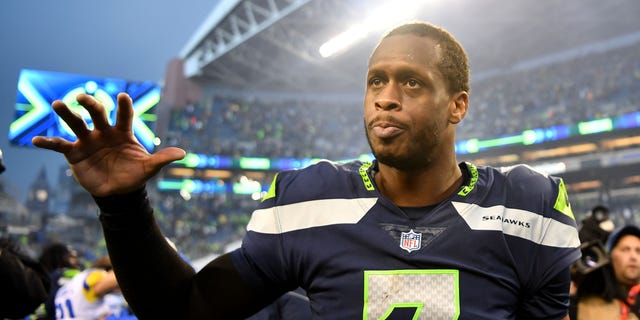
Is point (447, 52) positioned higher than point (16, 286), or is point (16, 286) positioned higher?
point (447, 52)

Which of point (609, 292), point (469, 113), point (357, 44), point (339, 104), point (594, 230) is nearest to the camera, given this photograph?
point (609, 292)

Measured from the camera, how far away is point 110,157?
1355mm

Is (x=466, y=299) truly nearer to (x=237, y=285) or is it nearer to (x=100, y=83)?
(x=237, y=285)

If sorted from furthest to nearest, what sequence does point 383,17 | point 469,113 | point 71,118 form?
1. point 469,113
2. point 383,17
3. point 71,118

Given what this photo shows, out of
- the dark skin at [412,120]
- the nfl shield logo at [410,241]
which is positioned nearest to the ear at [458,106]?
the dark skin at [412,120]

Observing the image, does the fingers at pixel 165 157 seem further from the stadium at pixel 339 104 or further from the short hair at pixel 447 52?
the stadium at pixel 339 104

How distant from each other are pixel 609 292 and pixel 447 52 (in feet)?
7.07

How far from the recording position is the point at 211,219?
32281 millimetres

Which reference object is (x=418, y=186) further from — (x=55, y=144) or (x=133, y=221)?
(x=55, y=144)

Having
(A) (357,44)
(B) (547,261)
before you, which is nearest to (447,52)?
(B) (547,261)

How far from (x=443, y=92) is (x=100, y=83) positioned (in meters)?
5.66

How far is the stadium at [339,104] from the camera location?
82.2ft

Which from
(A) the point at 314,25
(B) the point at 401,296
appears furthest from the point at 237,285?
(A) the point at 314,25

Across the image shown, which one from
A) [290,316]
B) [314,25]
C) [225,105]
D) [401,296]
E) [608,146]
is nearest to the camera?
[401,296]
